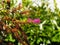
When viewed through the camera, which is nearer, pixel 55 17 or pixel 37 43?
pixel 37 43

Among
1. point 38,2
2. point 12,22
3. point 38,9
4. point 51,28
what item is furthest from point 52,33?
point 12,22

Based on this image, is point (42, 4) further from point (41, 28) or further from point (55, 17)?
point (41, 28)

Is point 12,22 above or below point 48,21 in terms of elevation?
above

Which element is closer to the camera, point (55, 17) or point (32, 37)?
point (32, 37)

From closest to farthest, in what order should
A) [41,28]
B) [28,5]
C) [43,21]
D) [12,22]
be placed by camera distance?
[12,22]
[41,28]
[43,21]
[28,5]

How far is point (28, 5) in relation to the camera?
3332 millimetres

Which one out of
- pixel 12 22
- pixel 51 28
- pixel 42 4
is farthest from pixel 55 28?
pixel 12 22

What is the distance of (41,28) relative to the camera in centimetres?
286

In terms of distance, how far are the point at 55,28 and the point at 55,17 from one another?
0.80 feet

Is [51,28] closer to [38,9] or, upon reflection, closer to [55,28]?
[55,28]

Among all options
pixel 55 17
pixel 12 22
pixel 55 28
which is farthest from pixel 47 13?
pixel 12 22

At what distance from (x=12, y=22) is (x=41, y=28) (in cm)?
102

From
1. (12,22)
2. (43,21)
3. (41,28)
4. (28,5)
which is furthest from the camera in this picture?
(28,5)

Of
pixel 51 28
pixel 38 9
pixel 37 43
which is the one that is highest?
pixel 38 9
